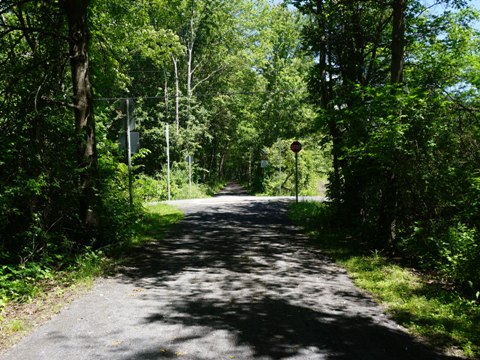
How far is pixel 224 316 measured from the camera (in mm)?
4789

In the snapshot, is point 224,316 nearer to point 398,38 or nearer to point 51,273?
point 51,273

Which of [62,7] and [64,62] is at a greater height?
[62,7]

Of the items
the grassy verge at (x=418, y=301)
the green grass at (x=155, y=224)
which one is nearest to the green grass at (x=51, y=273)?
the green grass at (x=155, y=224)

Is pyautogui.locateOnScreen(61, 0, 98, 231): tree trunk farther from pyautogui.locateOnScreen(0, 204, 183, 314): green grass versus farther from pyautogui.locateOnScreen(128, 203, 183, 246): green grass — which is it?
pyautogui.locateOnScreen(128, 203, 183, 246): green grass

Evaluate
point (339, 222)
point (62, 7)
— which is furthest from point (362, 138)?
point (62, 7)

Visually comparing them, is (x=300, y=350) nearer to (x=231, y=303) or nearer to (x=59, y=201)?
(x=231, y=303)

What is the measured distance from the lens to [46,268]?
20.7 ft

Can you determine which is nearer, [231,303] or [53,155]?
[231,303]

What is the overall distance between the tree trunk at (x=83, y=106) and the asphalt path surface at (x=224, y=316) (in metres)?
1.57

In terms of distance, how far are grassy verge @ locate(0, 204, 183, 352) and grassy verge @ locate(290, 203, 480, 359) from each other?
4673 millimetres

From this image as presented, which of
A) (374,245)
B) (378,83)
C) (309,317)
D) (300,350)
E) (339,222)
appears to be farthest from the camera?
(378,83)

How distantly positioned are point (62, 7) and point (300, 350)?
8.19m

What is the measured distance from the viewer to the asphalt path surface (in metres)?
3.85

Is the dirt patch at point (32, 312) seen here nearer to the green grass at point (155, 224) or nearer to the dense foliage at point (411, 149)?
→ the green grass at point (155, 224)
